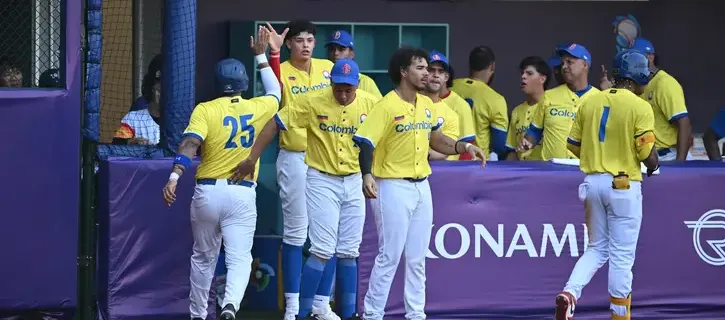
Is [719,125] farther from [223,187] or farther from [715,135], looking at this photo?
[223,187]

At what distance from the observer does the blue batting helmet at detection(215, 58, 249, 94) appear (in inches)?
355

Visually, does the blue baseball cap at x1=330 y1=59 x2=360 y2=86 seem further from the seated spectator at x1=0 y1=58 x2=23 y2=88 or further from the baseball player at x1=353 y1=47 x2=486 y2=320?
the seated spectator at x1=0 y1=58 x2=23 y2=88

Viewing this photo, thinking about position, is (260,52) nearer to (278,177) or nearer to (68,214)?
(278,177)

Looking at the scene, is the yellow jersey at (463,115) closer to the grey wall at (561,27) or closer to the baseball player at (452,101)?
the baseball player at (452,101)

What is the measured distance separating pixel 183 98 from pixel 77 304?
5.30 ft

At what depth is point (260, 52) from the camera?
934 cm

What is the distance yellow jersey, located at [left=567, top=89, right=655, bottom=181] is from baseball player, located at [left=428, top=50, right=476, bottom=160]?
121 cm

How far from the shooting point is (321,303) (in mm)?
9453

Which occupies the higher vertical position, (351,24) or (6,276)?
(351,24)

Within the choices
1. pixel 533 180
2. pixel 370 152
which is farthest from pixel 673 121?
pixel 370 152

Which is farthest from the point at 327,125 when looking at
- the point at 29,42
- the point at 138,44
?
the point at 138,44

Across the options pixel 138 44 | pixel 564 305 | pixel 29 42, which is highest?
pixel 138 44

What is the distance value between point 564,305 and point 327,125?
6.54 ft

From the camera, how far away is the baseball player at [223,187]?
29.0 ft
